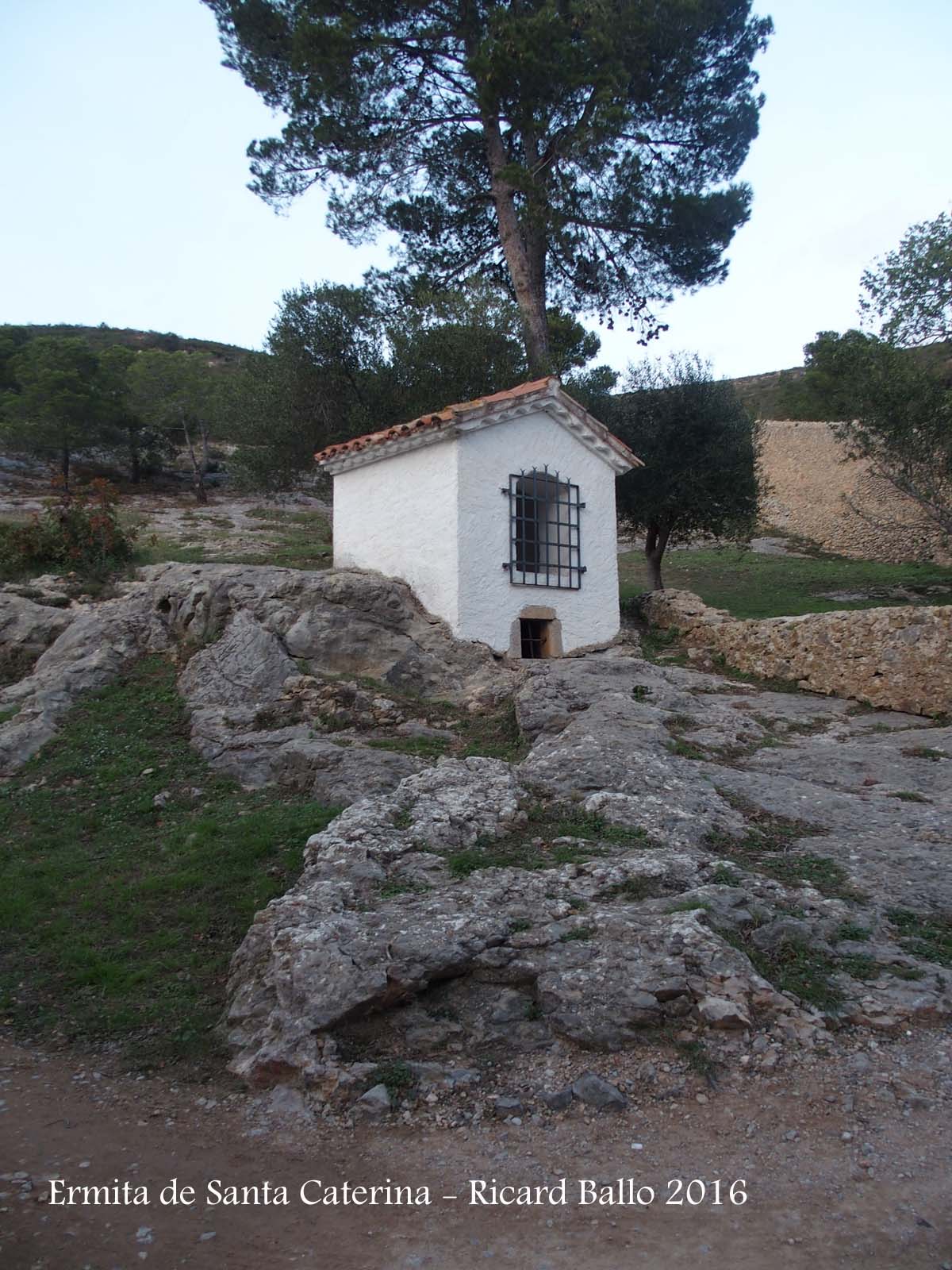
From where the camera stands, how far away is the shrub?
1551 centimetres

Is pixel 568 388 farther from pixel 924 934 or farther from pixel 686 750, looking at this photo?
pixel 924 934

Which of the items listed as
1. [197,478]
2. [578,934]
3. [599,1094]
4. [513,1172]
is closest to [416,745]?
[578,934]

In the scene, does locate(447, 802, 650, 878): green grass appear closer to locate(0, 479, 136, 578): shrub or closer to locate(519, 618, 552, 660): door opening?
locate(519, 618, 552, 660): door opening

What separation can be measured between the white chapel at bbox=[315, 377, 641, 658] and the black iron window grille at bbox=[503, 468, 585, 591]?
0.8 inches

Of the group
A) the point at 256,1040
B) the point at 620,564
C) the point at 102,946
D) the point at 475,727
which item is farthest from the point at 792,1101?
the point at 620,564

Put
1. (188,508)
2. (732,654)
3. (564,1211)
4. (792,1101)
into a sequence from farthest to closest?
(188,508) → (732,654) → (792,1101) → (564,1211)

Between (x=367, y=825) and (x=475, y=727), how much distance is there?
3.38 metres

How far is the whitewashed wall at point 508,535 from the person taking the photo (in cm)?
1278

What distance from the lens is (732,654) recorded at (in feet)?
45.9

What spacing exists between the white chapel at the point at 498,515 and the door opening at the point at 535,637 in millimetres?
15

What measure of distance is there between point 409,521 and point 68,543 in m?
6.71

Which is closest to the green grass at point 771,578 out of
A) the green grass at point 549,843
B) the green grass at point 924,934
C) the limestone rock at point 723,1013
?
the green grass at point 549,843

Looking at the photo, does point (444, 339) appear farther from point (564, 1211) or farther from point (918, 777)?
point (564, 1211)

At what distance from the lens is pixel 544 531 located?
13977 mm
